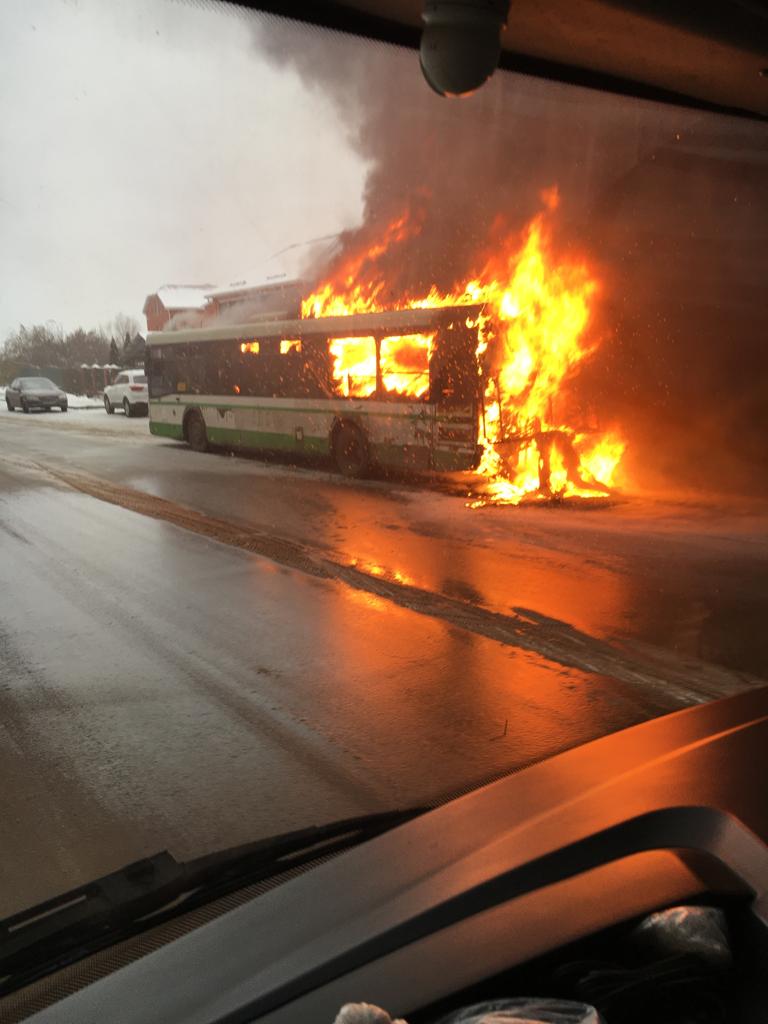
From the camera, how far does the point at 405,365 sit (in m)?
13.7

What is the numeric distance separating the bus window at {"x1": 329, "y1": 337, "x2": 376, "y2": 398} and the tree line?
21.3 meters

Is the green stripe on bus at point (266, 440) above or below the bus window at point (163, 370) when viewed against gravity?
below

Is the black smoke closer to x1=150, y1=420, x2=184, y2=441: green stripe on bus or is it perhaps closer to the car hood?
x1=150, y1=420, x2=184, y2=441: green stripe on bus

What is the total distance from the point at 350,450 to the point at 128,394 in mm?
21882

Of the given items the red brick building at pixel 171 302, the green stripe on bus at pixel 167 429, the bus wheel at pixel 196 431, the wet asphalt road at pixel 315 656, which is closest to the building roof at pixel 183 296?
the red brick building at pixel 171 302

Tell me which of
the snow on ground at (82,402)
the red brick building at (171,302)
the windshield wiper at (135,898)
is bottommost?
the windshield wiper at (135,898)

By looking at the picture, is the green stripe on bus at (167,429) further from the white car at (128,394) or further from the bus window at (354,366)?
the white car at (128,394)

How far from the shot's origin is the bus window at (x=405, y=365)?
523 inches

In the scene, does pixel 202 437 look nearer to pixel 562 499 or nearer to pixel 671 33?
pixel 562 499

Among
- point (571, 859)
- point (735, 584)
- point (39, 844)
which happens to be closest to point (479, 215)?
point (735, 584)

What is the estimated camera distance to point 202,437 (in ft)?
64.3

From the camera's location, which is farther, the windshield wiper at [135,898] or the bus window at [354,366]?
the bus window at [354,366]

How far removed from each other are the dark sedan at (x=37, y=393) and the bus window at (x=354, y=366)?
25.1 meters


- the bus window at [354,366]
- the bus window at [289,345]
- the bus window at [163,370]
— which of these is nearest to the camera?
the bus window at [354,366]
